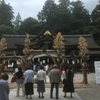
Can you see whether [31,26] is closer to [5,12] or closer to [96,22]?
[5,12]

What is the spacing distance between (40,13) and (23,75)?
58.0 meters

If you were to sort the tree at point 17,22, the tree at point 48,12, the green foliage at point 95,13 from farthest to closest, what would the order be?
1. the tree at point 17,22
2. the tree at point 48,12
3. the green foliage at point 95,13

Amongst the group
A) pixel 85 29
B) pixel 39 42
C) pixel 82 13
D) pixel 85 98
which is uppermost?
pixel 82 13

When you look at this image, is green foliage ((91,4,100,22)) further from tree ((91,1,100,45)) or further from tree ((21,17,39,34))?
tree ((21,17,39,34))

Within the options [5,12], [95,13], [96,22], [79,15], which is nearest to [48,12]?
[79,15]

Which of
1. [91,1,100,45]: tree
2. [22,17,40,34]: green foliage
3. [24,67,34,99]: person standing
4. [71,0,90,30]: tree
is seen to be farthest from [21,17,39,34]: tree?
[24,67,34,99]: person standing

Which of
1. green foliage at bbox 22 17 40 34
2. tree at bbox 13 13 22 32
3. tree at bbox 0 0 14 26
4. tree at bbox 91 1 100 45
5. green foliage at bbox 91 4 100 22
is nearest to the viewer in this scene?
tree at bbox 91 1 100 45

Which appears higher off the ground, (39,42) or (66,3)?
(66,3)

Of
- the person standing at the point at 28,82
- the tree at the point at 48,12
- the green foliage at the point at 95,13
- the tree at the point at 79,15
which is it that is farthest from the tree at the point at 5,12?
the person standing at the point at 28,82

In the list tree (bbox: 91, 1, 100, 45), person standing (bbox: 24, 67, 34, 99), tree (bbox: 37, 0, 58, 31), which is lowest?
person standing (bbox: 24, 67, 34, 99)

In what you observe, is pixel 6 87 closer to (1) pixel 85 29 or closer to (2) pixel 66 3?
(1) pixel 85 29

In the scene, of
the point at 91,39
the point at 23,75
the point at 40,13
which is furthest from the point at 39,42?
the point at 40,13

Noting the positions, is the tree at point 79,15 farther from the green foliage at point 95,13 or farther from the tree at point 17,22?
the tree at point 17,22

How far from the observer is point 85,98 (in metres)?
9.24
